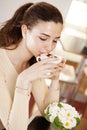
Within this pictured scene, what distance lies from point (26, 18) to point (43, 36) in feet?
0.38

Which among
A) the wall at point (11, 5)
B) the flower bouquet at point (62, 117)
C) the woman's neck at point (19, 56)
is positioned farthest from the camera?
the wall at point (11, 5)

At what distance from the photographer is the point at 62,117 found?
1037 millimetres

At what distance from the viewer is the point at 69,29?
2242 mm

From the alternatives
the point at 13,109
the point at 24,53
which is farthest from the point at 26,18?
the point at 13,109

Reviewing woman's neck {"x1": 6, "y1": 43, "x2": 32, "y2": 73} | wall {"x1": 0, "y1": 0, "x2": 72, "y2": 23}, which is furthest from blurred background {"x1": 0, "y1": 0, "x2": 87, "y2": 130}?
woman's neck {"x1": 6, "y1": 43, "x2": 32, "y2": 73}

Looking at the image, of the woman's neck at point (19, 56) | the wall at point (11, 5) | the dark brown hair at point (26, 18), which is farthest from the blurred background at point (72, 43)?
the woman's neck at point (19, 56)

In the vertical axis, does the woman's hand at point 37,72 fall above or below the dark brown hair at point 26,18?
below

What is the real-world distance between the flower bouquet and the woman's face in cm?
24

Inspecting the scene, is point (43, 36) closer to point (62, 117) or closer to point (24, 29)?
point (24, 29)

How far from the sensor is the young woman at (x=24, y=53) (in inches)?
41.8

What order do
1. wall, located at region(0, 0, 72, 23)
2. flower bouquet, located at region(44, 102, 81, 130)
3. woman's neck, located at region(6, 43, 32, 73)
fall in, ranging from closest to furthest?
1. flower bouquet, located at region(44, 102, 81, 130)
2. woman's neck, located at region(6, 43, 32, 73)
3. wall, located at region(0, 0, 72, 23)

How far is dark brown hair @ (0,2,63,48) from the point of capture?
1102 millimetres

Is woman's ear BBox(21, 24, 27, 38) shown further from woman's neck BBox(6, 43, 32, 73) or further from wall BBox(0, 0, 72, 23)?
wall BBox(0, 0, 72, 23)

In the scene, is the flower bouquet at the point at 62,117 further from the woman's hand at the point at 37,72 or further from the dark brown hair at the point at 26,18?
the dark brown hair at the point at 26,18
